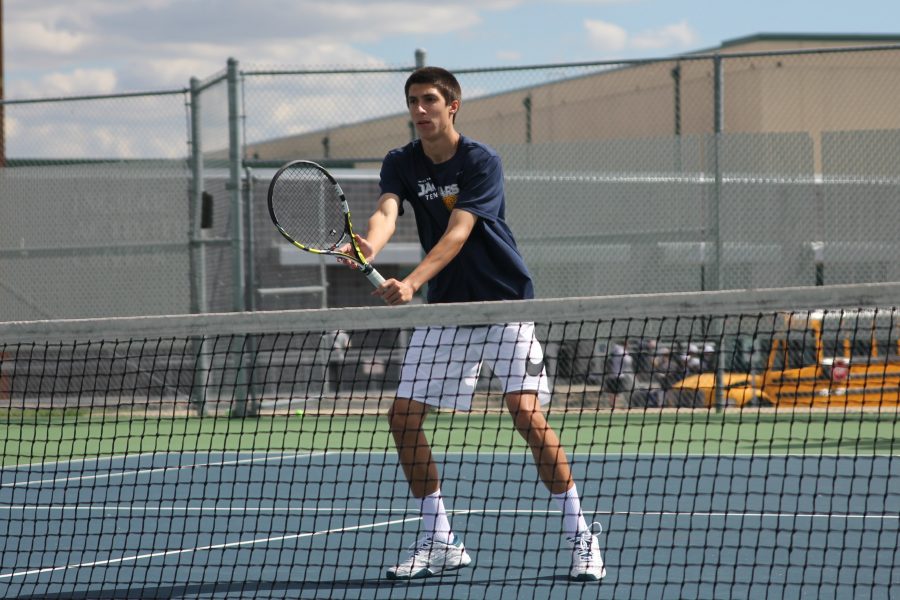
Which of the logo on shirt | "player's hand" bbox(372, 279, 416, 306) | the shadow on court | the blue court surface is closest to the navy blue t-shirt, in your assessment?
the logo on shirt

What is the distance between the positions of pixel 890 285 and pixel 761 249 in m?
6.61

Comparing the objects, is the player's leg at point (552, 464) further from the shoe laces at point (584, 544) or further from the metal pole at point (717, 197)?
the metal pole at point (717, 197)

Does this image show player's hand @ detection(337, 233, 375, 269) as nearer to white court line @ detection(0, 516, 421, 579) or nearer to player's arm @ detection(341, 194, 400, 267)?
player's arm @ detection(341, 194, 400, 267)

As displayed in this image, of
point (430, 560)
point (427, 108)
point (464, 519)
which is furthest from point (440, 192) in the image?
point (464, 519)

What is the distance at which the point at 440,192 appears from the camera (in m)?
5.03

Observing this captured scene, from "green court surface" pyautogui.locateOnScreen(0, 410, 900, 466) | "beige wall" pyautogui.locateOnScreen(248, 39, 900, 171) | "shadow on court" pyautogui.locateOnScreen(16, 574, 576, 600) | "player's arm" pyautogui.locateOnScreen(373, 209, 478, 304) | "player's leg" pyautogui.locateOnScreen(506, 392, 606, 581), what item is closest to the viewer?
"player's arm" pyautogui.locateOnScreen(373, 209, 478, 304)

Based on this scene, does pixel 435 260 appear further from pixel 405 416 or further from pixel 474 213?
pixel 405 416

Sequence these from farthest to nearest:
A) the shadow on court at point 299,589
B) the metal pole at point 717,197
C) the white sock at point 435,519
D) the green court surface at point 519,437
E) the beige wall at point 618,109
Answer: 1. the beige wall at point 618,109
2. the metal pole at point 717,197
3. the green court surface at point 519,437
4. the white sock at point 435,519
5. the shadow on court at point 299,589

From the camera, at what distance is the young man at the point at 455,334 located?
15.9 feet

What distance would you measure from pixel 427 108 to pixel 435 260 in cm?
55

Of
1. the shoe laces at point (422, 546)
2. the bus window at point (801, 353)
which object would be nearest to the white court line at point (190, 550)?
the shoe laces at point (422, 546)

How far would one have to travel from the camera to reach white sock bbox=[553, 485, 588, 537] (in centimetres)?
484

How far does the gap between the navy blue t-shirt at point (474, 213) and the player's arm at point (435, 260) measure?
2.6 inches

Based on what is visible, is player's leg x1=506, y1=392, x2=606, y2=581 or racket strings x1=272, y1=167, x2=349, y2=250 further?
racket strings x1=272, y1=167, x2=349, y2=250
